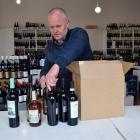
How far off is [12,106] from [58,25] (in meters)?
0.70

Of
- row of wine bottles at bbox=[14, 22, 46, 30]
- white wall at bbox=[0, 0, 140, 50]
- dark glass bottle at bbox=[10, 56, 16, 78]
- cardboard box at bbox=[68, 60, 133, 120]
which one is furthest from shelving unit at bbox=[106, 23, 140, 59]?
cardboard box at bbox=[68, 60, 133, 120]

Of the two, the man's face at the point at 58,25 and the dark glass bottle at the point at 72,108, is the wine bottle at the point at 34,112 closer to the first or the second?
the dark glass bottle at the point at 72,108

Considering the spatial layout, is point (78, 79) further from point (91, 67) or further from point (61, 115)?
point (61, 115)

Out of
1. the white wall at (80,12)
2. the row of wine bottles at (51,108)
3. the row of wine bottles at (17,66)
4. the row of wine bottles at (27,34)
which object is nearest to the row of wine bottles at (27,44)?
the row of wine bottles at (27,34)

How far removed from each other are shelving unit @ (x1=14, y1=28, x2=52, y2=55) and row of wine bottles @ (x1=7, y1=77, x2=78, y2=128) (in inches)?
289

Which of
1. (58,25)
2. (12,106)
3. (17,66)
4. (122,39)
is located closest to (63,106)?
(12,106)

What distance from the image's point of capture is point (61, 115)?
147 cm

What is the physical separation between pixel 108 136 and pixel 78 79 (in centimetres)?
39

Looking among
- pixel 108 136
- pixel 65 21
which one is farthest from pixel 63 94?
pixel 65 21

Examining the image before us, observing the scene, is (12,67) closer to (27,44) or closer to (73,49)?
(73,49)

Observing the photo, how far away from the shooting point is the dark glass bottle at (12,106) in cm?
138

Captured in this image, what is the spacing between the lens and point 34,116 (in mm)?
1397

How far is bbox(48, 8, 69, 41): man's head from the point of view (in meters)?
1.77

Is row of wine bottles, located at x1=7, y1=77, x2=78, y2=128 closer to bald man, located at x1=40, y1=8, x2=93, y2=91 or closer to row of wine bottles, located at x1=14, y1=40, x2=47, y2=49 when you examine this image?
bald man, located at x1=40, y1=8, x2=93, y2=91
